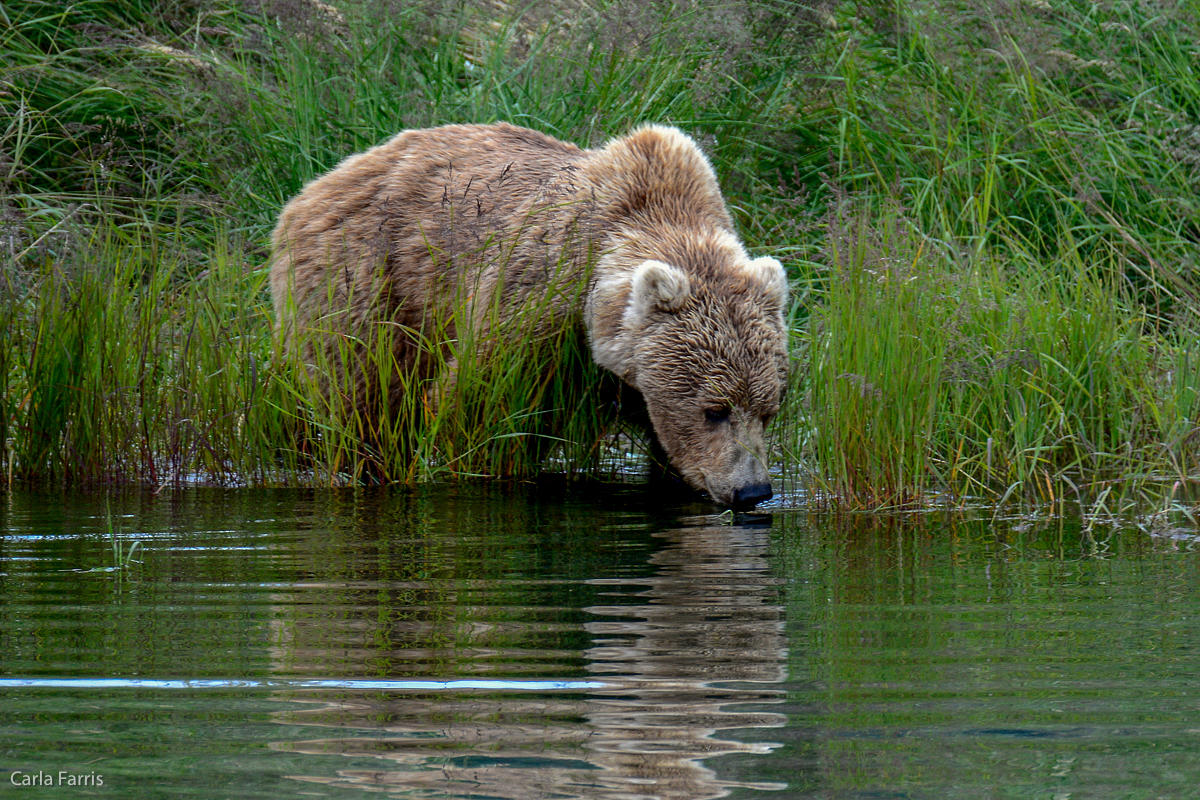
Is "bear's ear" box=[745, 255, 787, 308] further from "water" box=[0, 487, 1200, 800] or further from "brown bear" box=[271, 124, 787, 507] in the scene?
"water" box=[0, 487, 1200, 800]

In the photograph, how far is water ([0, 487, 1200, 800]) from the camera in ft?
6.40

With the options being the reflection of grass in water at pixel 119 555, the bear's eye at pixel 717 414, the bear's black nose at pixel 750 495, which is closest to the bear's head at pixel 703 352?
the bear's eye at pixel 717 414

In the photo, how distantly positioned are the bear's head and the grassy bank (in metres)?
0.25

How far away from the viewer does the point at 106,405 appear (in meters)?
5.58

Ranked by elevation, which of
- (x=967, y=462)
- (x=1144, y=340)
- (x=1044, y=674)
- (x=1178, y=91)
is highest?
(x=1178, y=91)

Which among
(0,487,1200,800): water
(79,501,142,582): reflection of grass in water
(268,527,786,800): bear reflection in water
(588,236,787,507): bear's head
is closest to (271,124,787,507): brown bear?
(588,236,787,507): bear's head

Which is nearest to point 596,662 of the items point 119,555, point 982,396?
point 119,555

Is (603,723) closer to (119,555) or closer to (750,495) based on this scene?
(119,555)

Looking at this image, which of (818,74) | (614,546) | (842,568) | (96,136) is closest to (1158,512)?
(842,568)

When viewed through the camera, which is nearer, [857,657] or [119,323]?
[857,657]

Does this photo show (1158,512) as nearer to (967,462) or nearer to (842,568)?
(967,462)

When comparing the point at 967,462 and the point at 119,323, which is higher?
the point at 119,323

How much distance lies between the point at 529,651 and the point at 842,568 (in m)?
1.34

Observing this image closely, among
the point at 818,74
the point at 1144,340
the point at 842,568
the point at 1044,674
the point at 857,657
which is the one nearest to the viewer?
the point at 1044,674
